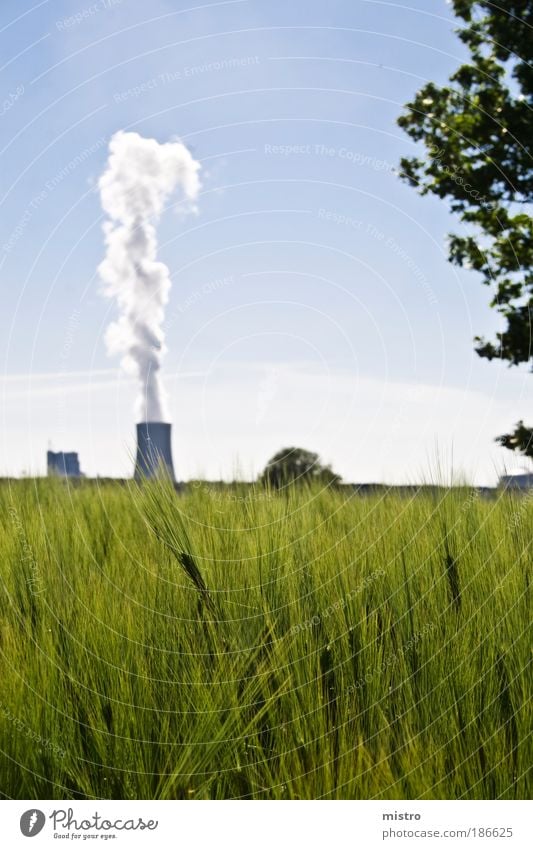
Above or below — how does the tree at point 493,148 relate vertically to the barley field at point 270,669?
above

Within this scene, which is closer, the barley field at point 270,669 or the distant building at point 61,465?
the barley field at point 270,669

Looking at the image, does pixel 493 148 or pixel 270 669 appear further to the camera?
pixel 493 148

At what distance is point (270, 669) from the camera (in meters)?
1.50

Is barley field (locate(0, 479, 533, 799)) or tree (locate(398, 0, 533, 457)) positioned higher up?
tree (locate(398, 0, 533, 457))

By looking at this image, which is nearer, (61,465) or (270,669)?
(270,669)

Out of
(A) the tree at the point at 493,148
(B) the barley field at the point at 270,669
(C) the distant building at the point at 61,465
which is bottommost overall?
(B) the barley field at the point at 270,669

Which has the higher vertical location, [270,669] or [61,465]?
[61,465]

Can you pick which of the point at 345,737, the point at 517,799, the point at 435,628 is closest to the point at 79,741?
the point at 345,737

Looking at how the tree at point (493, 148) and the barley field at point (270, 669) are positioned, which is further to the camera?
the tree at point (493, 148)

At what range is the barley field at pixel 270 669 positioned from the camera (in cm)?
140

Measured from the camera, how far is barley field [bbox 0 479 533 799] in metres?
1.40
